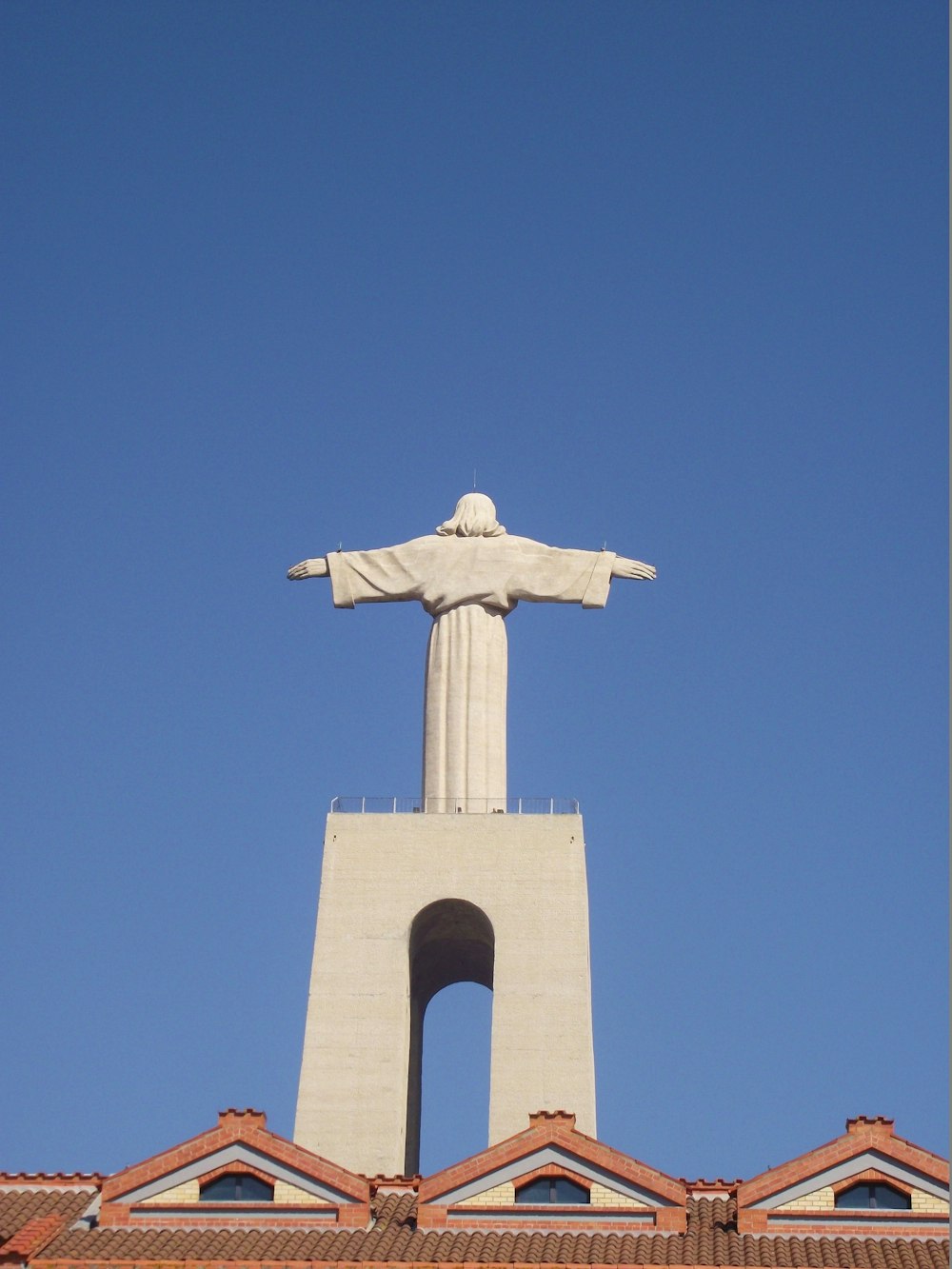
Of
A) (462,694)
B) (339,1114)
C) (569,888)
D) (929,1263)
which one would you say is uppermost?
(462,694)

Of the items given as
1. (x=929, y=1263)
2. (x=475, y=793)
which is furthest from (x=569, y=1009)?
(x=929, y=1263)

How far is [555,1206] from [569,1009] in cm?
711

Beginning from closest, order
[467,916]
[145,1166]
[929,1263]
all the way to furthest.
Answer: [929,1263] → [145,1166] → [467,916]

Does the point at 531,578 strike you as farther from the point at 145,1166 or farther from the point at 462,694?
the point at 145,1166

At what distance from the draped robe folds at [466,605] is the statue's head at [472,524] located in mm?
135

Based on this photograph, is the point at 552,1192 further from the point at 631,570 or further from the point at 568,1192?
the point at 631,570

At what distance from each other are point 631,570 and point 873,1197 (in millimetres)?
14627

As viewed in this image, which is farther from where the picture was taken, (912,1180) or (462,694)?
(462,694)

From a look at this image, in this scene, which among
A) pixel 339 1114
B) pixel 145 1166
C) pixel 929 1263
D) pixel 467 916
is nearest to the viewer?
pixel 929 1263

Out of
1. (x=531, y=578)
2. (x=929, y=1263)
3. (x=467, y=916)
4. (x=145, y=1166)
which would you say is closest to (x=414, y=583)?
(x=531, y=578)

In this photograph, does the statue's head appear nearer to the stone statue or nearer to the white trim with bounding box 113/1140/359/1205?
the stone statue

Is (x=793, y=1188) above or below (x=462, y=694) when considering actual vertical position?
below

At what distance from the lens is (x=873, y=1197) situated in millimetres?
29547

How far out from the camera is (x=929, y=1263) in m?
28.2
